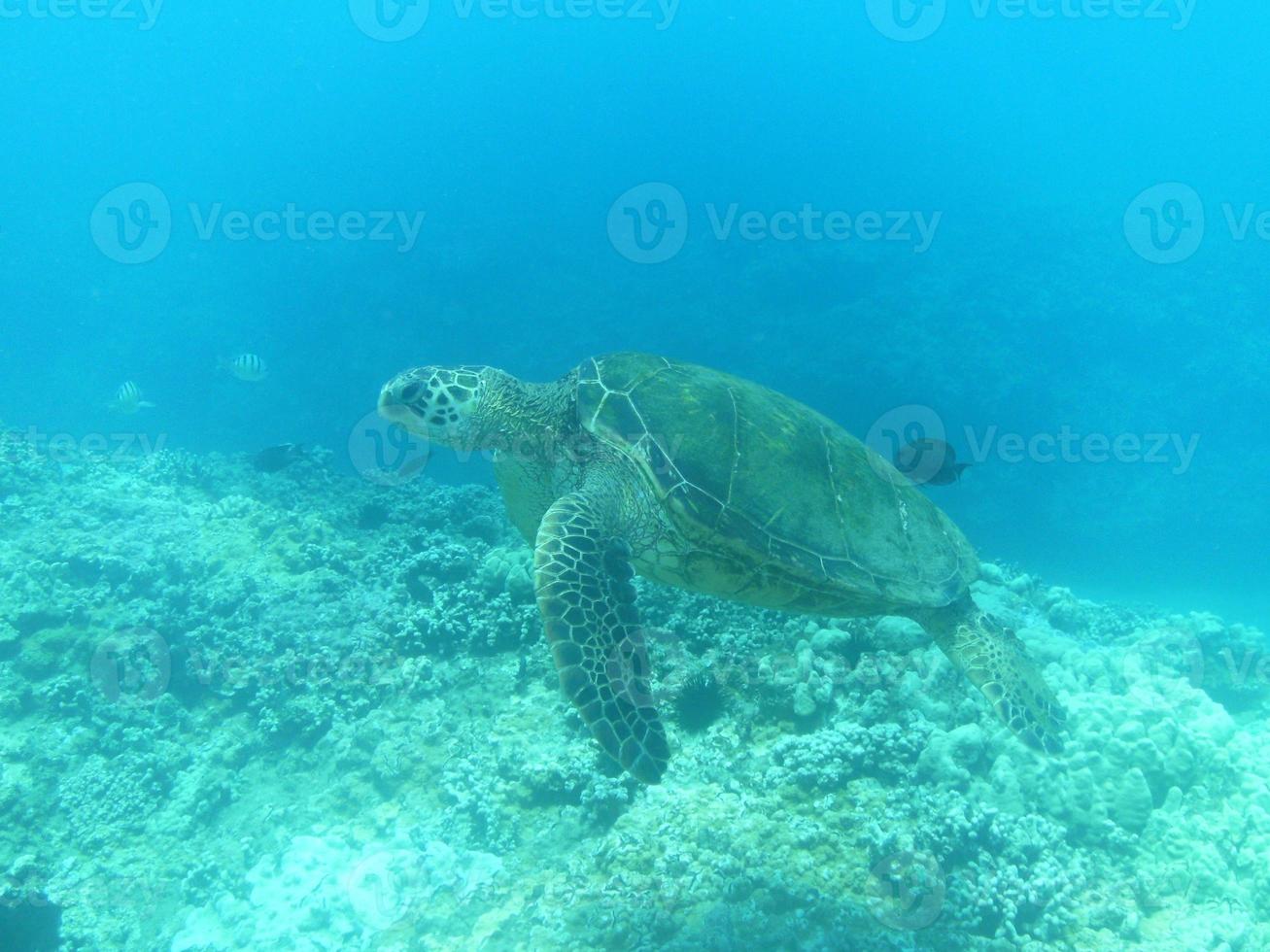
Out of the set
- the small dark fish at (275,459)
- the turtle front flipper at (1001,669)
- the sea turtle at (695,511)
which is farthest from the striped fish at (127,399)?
the turtle front flipper at (1001,669)

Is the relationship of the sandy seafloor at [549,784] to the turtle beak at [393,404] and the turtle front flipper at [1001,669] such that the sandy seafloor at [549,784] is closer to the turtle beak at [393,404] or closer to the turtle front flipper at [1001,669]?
the turtle front flipper at [1001,669]

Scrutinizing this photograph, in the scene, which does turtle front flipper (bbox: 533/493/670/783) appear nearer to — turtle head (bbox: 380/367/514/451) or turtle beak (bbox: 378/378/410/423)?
turtle head (bbox: 380/367/514/451)

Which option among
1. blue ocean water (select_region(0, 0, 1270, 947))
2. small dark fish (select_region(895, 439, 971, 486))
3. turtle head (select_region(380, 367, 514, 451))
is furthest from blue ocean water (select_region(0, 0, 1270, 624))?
turtle head (select_region(380, 367, 514, 451))

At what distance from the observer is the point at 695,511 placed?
14.4 ft

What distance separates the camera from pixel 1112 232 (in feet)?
104

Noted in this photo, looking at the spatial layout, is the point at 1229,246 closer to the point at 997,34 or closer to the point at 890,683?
the point at 890,683

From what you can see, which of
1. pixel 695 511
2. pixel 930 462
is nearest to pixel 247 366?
pixel 695 511

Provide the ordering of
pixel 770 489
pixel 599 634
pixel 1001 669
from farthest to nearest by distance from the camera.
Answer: pixel 1001 669 → pixel 770 489 → pixel 599 634

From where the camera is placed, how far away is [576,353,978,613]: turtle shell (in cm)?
443

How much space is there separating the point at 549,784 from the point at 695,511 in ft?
7.55

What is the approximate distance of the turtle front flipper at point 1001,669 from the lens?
4.82 m

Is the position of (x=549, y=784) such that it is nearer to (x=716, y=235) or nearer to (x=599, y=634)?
(x=599, y=634)

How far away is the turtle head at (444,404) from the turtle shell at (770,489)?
2.90 feet

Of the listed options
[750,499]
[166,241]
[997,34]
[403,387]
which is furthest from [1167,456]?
[997,34]
